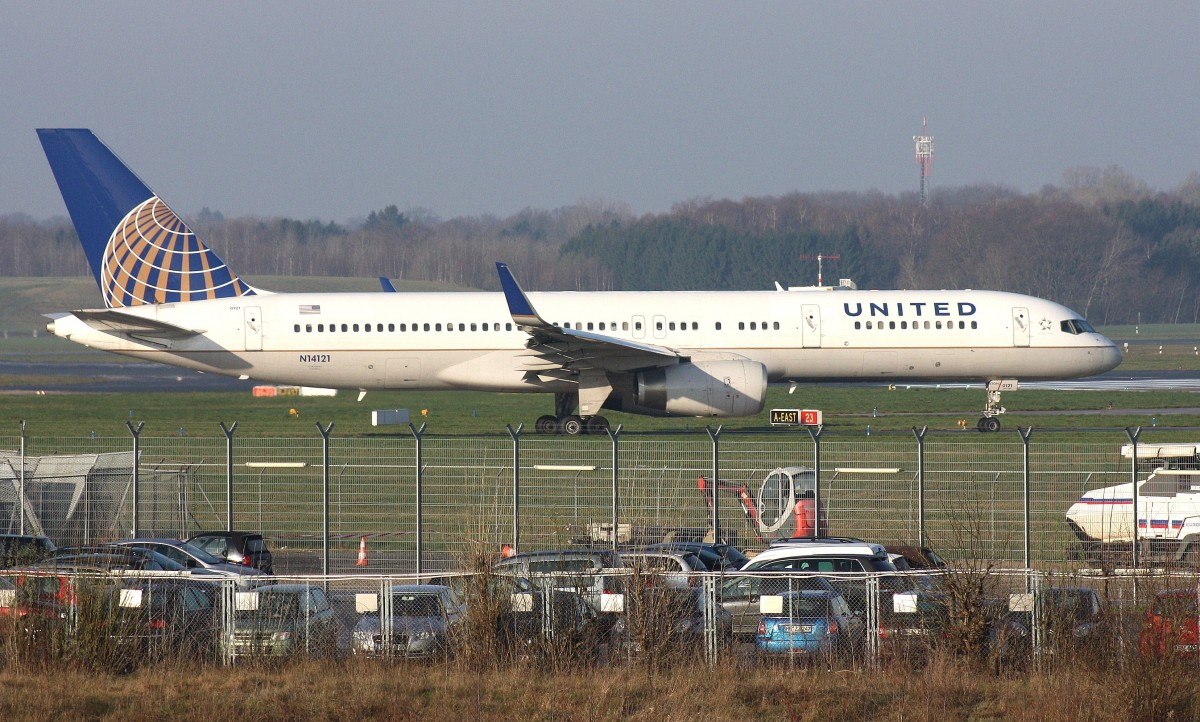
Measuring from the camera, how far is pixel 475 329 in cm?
3781

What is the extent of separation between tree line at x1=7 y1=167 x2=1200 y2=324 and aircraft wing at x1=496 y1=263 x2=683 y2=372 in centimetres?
10338

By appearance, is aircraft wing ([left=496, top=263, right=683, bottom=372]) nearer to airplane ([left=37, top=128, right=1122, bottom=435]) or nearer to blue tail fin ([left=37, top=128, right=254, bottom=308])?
airplane ([left=37, top=128, right=1122, bottom=435])

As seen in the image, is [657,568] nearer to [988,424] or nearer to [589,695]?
[589,695]

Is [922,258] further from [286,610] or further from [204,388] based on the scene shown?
[286,610]

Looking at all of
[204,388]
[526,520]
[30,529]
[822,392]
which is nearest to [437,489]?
[526,520]

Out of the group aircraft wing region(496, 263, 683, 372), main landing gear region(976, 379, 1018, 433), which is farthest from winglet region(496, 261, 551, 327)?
main landing gear region(976, 379, 1018, 433)

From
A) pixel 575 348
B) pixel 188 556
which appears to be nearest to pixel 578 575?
pixel 188 556

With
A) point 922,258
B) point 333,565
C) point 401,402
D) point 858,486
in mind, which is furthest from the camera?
point 922,258

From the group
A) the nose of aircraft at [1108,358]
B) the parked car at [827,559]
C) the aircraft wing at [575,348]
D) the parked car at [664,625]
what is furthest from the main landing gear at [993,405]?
the parked car at [664,625]

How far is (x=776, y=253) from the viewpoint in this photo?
161500 millimetres

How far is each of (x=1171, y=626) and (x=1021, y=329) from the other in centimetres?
2726

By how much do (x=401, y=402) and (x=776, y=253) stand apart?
114m

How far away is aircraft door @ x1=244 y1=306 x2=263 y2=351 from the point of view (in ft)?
123

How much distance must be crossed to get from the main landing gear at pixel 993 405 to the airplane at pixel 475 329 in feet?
0.23
